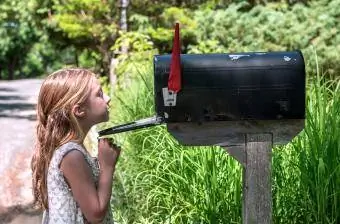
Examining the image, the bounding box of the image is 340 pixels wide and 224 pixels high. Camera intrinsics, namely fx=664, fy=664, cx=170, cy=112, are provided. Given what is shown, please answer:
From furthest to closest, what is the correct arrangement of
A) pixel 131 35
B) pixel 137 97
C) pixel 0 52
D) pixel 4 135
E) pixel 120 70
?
pixel 0 52
pixel 4 135
pixel 131 35
pixel 120 70
pixel 137 97

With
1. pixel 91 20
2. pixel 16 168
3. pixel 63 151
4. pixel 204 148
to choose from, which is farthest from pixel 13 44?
pixel 63 151

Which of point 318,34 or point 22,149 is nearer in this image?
point 318,34

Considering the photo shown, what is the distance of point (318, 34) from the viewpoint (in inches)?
391

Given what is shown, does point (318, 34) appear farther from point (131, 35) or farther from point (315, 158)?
point (315, 158)

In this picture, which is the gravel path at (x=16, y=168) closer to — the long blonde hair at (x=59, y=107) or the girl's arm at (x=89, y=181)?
the long blonde hair at (x=59, y=107)

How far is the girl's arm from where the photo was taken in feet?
8.57

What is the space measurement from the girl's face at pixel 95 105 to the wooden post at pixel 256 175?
61 centimetres

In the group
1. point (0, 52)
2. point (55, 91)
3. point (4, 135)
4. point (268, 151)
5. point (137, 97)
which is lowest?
point (0, 52)

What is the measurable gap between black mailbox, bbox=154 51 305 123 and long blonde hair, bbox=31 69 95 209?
0.35 m

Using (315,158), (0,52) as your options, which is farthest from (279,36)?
(0,52)

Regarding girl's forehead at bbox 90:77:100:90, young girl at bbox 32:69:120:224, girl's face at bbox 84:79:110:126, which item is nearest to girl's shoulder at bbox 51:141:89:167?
young girl at bbox 32:69:120:224

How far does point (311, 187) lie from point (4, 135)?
11.4m

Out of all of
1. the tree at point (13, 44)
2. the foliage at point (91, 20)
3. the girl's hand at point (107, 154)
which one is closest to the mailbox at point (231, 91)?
the girl's hand at point (107, 154)

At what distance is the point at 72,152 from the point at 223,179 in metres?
2.07
